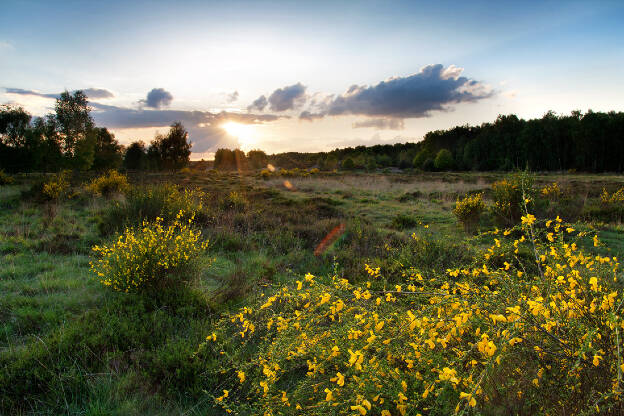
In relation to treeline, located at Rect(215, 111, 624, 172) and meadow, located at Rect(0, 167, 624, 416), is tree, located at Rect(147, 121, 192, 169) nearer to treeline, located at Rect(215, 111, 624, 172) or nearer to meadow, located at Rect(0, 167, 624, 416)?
treeline, located at Rect(215, 111, 624, 172)

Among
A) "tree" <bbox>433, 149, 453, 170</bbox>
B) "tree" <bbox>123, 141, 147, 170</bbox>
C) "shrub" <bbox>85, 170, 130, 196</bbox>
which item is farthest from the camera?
"tree" <bbox>433, 149, 453, 170</bbox>

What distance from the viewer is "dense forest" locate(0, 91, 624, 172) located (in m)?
34.4

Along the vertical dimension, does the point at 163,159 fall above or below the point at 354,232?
above

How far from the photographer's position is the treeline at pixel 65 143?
110 ft

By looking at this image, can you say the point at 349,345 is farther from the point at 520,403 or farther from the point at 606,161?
the point at 606,161

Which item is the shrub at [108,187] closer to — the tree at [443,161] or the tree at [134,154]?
the tree at [134,154]

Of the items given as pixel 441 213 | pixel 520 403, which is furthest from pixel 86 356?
pixel 441 213

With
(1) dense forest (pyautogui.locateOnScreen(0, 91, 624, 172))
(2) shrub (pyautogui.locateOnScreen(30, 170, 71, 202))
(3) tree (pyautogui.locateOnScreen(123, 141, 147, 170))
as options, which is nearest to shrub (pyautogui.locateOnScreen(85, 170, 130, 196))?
(2) shrub (pyautogui.locateOnScreen(30, 170, 71, 202))

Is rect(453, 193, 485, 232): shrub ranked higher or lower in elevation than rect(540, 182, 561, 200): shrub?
lower

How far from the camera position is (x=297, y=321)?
3062mm

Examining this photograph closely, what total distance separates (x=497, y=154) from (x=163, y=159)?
5750 centimetres

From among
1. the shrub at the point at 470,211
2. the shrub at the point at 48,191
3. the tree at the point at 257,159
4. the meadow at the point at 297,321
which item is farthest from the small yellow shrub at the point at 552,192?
the tree at the point at 257,159

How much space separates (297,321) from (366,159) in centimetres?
6731

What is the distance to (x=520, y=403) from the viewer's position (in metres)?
2.03
